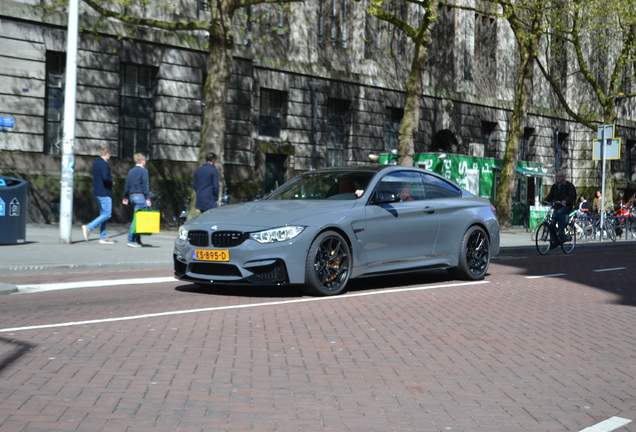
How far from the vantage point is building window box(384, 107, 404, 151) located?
36.7 m

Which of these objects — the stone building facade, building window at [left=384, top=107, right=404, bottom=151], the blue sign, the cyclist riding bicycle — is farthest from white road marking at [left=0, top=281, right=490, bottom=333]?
building window at [left=384, top=107, right=404, bottom=151]

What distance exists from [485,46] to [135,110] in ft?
67.4

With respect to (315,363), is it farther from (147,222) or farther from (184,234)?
(147,222)

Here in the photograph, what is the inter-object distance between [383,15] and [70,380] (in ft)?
72.0

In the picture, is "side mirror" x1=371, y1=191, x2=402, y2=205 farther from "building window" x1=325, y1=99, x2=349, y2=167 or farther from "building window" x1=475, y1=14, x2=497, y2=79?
"building window" x1=475, y1=14, x2=497, y2=79

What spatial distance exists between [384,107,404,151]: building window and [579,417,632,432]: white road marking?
3182cm

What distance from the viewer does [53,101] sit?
82.2ft

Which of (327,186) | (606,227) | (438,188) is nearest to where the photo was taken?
(327,186)

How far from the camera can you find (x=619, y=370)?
652cm

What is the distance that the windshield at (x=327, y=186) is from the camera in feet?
35.6

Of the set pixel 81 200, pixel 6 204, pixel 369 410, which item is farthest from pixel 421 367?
pixel 81 200

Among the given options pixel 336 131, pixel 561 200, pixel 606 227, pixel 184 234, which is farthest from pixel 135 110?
pixel 184 234

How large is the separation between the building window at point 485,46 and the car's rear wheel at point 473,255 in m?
29.8

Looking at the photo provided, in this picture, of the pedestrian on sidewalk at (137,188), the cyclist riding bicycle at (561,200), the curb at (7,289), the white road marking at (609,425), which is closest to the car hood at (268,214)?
the curb at (7,289)
